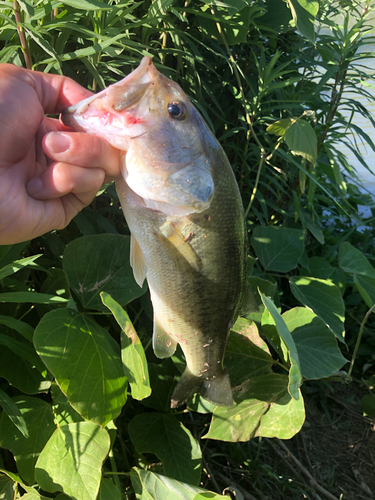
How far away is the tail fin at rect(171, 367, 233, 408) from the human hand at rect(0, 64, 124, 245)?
653 mm

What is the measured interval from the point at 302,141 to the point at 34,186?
3.14 ft

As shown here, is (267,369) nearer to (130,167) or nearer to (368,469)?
(130,167)

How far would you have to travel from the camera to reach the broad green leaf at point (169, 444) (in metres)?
1.38

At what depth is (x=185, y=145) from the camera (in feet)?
3.06

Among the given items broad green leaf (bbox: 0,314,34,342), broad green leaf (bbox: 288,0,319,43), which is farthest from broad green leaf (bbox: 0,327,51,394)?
broad green leaf (bbox: 288,0,319,43)

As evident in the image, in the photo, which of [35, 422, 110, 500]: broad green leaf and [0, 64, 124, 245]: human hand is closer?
[0, 64, 124, 245]: human hand

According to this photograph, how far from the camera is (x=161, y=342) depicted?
1.14 m

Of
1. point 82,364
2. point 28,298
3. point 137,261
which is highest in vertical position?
point 137,261

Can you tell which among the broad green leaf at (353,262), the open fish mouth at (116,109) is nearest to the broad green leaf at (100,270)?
the open fish mouth at (116,109)

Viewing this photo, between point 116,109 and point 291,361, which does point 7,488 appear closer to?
point 291,361

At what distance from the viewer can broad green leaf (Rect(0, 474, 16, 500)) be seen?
1251 mm

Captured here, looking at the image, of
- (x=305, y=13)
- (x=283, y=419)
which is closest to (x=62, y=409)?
(x=283, y=419)

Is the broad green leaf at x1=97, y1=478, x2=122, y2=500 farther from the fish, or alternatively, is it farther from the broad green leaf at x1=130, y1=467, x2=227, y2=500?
the fish

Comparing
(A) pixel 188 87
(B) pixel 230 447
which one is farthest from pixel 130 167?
(B) pixel 230 447
